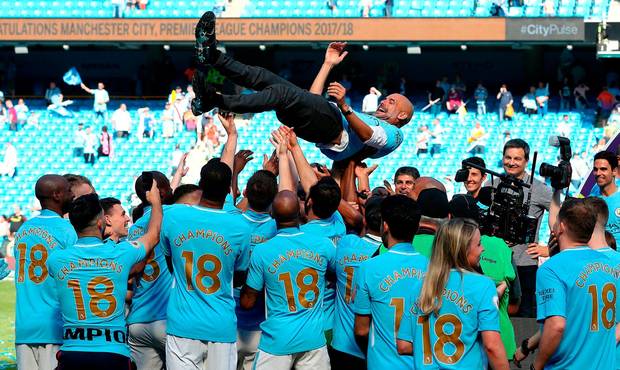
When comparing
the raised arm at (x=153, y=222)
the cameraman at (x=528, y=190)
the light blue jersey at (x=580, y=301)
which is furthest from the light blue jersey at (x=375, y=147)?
the light blue jersey at (x=580, y=301)

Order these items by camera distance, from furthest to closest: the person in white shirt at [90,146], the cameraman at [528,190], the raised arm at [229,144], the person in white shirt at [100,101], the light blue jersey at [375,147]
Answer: the person in white shirt at [100,101] < the person in white shirt at [90,146] < the cameraman at [528,190] < the light blue jersey at [375,147] < the raised arm at [229,144]

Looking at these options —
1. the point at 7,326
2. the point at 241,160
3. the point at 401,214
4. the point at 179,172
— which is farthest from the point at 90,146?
the point at 401,214

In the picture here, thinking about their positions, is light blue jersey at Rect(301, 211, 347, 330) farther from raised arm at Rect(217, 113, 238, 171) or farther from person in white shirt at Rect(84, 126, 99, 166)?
person in white shirt at Rect(84, 126, 99, 166)

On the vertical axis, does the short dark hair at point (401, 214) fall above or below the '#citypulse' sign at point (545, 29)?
below

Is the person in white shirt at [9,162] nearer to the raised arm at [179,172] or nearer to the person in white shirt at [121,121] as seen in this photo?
the person in white shirt at [121,121]

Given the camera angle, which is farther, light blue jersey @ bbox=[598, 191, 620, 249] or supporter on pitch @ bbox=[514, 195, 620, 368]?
light blue jersey @ bbox=[598, 191, 620, 249]

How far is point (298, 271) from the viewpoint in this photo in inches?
276

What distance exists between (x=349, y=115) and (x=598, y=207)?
209 centimetres

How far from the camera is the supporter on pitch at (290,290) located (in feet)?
23.0

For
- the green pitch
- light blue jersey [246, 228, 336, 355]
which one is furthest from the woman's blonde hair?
the green pitch

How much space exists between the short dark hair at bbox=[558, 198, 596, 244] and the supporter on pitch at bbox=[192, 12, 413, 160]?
6.59 feet

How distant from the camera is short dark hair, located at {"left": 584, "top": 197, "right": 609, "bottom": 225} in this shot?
5996 mm

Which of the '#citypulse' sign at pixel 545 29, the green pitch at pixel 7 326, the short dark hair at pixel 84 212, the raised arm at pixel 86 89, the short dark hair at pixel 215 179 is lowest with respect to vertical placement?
the green pitch at pixel 7 326

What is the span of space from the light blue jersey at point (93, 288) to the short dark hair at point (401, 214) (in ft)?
5.35
